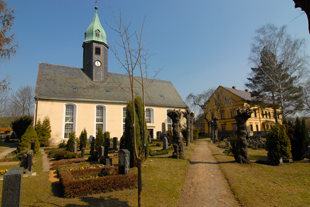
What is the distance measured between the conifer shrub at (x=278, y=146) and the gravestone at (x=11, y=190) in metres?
10.2

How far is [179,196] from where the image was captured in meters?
5.55

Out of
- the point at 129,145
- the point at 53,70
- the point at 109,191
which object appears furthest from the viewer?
the point at 53,70

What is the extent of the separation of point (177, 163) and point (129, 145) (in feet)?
9.05

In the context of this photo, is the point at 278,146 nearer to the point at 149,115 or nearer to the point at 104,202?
the point at 104,202

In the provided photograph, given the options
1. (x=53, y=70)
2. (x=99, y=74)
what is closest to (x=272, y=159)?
(x=99, y=74)

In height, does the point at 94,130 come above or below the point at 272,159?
above

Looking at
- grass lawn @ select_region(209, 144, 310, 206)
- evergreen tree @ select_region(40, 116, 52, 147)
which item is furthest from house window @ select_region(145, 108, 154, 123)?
grass lawn @ select_region(209, 144, 310, 206)

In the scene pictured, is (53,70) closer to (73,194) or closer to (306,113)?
(73,194)

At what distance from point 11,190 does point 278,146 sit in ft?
34.4

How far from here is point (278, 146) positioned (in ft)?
28.7

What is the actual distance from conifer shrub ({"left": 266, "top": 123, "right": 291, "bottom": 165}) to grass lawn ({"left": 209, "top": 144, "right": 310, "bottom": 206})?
0.48 metres

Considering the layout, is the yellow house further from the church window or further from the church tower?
the church tower

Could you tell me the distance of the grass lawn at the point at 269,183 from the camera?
16.1 ft

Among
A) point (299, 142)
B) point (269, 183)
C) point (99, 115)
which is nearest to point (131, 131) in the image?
point (269, 183)
